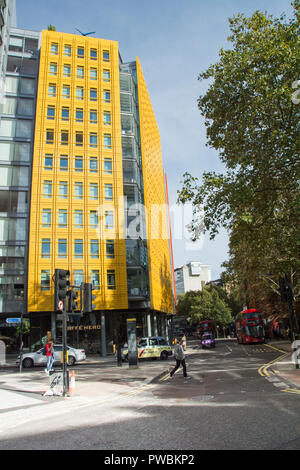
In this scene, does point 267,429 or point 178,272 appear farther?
point 178,272

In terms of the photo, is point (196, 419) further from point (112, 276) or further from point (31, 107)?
point (31, 107)

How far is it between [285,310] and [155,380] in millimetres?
29082

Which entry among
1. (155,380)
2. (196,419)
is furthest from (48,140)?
(196,419)

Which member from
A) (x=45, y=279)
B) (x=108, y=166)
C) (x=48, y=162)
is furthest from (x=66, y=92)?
(x=45, y=279)

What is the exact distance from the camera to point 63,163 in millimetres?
37188

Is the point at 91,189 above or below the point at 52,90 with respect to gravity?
below

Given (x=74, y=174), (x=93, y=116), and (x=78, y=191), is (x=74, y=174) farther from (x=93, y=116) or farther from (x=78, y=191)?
(x=93, y=116)

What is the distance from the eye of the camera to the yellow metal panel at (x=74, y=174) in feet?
113

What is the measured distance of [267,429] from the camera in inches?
214

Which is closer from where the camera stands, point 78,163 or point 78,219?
point 78,219

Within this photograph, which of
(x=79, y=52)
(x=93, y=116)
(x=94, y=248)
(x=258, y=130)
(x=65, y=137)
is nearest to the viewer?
(x=258, y=130)

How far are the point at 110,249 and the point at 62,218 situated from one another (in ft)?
20.2

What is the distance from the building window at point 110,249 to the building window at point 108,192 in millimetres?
4923

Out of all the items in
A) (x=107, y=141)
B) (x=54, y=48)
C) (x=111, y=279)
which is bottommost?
(x=111, y=279)
